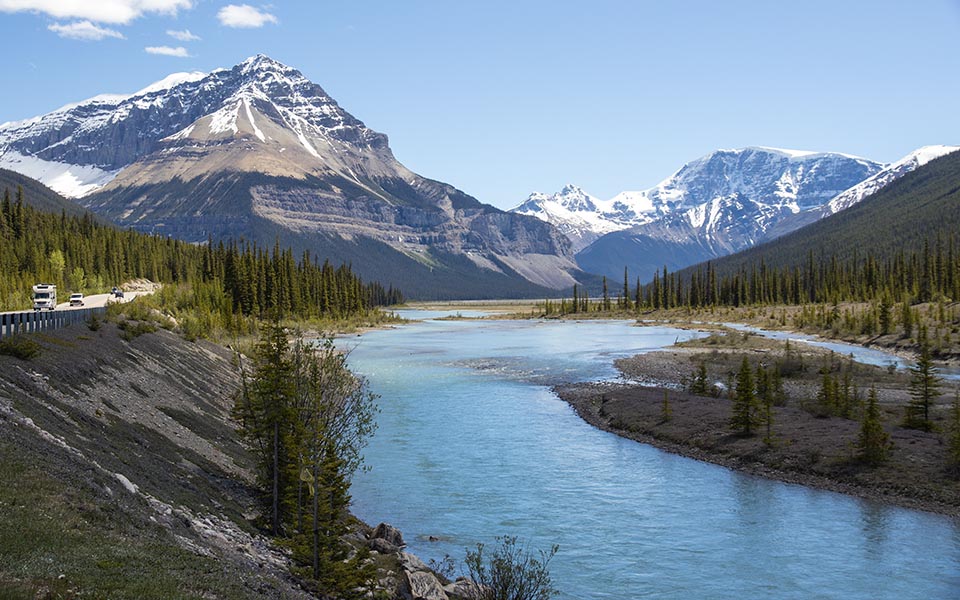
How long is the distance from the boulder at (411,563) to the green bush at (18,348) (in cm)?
1599

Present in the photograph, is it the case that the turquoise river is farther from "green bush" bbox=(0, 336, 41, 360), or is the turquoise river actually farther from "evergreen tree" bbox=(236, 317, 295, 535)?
"green bush" bbox=(0, 336, 41, 360)

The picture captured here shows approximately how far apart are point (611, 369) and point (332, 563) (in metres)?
54.9

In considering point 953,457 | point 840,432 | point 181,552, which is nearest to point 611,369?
point 840,432

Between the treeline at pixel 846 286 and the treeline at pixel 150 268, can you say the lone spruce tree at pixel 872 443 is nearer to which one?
the treeline at pixel 150 268

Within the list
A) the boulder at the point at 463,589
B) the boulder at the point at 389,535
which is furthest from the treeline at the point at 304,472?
the boulder at the point at 463,589

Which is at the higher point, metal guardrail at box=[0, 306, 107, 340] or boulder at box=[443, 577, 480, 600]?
metal guardrail at box=[0, 306, 107, 340]

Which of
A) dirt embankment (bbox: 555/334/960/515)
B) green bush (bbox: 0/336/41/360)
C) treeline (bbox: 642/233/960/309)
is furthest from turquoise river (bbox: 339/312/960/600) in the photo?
treeline (bbox: 642/233/960/309)

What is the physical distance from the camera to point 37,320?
34500mm

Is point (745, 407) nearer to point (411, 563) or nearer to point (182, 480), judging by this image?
point (411, 563)

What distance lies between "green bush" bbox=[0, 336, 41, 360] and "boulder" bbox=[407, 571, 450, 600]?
56.8ft

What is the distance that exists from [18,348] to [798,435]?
1341 inches

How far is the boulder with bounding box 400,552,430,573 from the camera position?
20.0 metres

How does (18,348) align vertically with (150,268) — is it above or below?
below

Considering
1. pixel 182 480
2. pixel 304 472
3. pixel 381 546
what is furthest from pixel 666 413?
pixel 304 472
